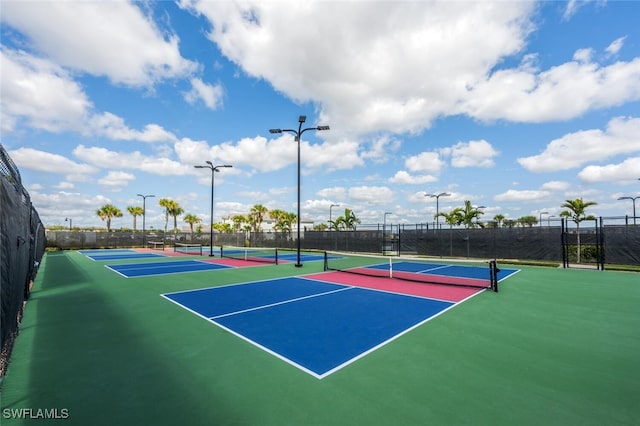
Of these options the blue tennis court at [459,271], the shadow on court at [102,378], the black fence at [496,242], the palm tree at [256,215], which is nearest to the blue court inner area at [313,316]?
the shadow on court at [102,378]

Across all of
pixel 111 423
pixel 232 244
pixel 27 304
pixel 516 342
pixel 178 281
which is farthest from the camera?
pixel 232 244

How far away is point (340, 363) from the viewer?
15.5 feet

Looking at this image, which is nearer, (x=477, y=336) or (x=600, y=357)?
(x=600, y=357)

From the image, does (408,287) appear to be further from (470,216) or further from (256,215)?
(256,215)

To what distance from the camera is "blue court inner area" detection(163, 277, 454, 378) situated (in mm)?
5229

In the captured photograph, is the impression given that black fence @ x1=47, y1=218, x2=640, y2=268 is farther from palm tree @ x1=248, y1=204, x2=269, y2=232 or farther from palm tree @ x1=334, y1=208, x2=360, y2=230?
palm tree @ x1=248, y1=204, x2=269, y2=232

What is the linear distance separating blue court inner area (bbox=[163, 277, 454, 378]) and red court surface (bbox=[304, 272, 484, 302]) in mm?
717

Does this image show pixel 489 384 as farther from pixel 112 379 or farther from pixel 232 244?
pixel 232 244

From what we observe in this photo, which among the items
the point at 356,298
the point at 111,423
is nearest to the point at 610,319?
the point at 356,298

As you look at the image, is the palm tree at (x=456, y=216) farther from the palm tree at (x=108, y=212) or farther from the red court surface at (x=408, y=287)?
the palm tree at (x=108, y=212)

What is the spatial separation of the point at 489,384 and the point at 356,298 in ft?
17.8

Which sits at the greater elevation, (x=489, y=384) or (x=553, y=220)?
(x=553, y=220)

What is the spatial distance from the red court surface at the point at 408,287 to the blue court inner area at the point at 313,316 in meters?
0.72

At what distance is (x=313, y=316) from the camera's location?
736cm
